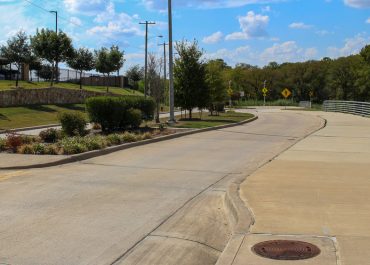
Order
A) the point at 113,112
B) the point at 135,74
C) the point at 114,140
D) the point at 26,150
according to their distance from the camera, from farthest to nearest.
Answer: the point at 135,74
the point at 113,112
the point at 114,140
the point at 26,150

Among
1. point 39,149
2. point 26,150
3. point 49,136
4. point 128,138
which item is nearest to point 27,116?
point 49,136

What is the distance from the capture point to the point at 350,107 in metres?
55.6

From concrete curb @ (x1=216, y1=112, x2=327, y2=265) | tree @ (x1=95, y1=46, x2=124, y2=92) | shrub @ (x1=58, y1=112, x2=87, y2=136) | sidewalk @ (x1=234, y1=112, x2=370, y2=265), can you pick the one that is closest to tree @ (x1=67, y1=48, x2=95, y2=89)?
tree @ (x1=95, y1=46, x2=124, y2=92)

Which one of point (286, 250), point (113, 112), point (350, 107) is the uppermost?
point (113, 112)

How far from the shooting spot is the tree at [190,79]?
38438 mm

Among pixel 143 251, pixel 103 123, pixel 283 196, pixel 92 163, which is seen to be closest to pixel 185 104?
pixel 103 123

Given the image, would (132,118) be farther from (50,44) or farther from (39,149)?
(50,44)

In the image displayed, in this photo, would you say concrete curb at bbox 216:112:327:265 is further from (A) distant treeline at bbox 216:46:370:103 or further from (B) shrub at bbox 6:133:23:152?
(A) distant treeline at bbox 216:46:370:103

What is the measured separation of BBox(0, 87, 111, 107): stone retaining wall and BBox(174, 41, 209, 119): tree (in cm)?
1147

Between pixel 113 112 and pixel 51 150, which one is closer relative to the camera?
pixel 51 150

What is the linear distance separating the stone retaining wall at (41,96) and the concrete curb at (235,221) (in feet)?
104

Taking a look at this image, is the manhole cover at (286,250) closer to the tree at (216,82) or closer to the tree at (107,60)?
the tree at (216,82)

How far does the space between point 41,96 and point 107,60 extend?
2263 centimetres

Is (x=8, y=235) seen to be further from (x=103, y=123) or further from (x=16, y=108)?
(x=16, y=108)
